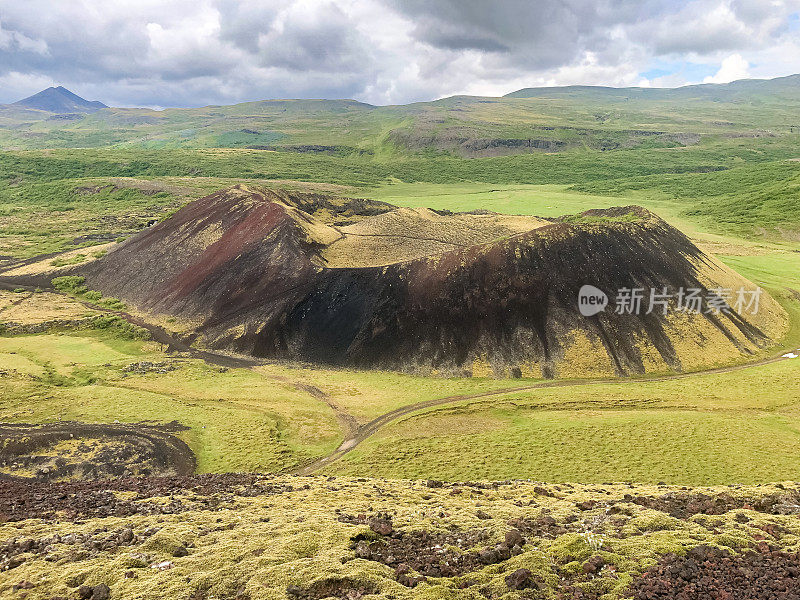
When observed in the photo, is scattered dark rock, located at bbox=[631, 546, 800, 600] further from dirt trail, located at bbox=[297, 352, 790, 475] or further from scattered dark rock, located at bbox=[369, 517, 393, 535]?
dirt trail, located at bbox=[297, 352, 790, 475]

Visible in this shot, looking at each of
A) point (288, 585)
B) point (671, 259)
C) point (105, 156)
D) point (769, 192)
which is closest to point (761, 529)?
point (288, 585)

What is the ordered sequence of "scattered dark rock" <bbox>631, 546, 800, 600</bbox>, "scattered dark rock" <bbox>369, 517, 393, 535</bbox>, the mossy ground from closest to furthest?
"scattered dark rock" <bbox>631, 546, 800, 600</bbox>, the mossy ground, "scattered dark rock" <bbox>369, 517, 393, 535</bbox>

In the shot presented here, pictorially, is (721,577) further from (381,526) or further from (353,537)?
(353,537)

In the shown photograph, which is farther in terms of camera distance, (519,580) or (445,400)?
(445,400)

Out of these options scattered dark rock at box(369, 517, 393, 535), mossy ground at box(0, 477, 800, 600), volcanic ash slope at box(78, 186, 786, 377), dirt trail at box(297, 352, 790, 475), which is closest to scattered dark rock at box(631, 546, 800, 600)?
mossy ground at box(0, 477, 800, 600)

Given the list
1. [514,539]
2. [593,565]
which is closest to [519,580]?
[514,539]

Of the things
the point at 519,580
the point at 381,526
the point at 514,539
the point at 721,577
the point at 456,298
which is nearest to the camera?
the point at 721,577

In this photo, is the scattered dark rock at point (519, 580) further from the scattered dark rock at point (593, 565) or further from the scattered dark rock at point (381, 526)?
the scattered dark rock at point (381, 526)

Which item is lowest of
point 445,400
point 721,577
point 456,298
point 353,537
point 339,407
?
point 339,407
